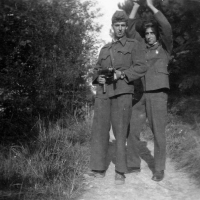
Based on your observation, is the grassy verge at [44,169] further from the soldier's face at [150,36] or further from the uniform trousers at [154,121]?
the soldier's face at [150,36]

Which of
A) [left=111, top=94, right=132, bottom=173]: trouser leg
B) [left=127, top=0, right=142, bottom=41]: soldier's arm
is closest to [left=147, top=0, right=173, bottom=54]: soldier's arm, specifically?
[left=127, top=0, right=142, bottom=41]: soldier's arm

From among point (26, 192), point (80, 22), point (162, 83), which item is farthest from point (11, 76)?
point (80, 22)

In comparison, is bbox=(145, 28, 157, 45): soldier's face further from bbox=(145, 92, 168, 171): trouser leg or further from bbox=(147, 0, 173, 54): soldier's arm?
bbox=(145, 92, 168, 171): trouser leg

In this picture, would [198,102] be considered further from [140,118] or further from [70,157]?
[70,157]

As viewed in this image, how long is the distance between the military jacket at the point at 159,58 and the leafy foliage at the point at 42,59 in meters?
1.69

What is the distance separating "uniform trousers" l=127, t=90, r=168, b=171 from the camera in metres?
4.43

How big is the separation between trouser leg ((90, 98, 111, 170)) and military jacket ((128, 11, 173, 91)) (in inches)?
25.4

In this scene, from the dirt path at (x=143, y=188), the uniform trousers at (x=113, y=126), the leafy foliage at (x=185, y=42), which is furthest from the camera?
the leafy foliage at (x=185, y=42)

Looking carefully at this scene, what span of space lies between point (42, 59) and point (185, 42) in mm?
3200

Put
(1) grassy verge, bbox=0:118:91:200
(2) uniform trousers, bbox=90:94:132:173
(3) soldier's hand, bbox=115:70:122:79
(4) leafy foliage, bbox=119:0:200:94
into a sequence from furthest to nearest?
(4) leafy foliage, bbox=119:0:200:94
(2) uniform trousers, bbox=90:94:132:173
(3) soldier's hand, bbox=115:70:122:79
(1) grassy verge, bbox=0:118:91:200

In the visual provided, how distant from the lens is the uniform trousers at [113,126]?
4.30m

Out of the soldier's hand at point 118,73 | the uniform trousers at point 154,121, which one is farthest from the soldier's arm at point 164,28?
the soldier's hand at point 118,73

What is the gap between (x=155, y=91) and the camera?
14.8 feet

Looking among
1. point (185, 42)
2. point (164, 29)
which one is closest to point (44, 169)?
point (164, 29)
